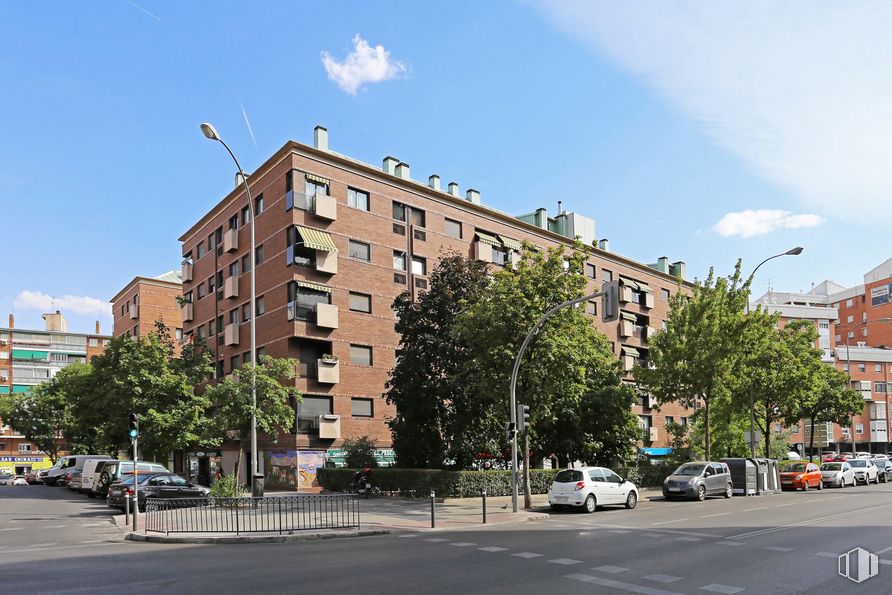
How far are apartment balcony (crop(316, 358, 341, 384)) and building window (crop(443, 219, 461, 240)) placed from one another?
41.6ft

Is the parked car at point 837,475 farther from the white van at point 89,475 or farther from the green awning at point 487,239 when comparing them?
the white van at point 89,475

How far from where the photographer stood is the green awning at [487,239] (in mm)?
46781

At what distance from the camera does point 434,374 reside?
99.2 feet

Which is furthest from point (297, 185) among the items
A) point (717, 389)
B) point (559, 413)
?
point (717, 389)

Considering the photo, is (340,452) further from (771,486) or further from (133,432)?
(771,486)

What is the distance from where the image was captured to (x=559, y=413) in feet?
105

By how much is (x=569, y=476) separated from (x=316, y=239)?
2074 cm

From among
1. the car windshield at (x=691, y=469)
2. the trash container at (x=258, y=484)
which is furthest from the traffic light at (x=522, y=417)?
the car windshield at (x=691, y=469)

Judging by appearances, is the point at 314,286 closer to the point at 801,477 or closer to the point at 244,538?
the point at 244,538

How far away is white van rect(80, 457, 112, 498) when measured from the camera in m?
34.9

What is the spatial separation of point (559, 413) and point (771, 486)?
11.2 metres

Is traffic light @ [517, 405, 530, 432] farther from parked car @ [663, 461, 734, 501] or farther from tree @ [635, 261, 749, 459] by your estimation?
tree @ [635, 261, 749, 459]

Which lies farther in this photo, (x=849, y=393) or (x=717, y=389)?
(x=849, y=393)

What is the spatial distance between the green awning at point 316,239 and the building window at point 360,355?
19.0 ft
